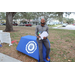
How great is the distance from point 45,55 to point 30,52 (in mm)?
791

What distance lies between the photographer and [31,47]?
335 centimetres

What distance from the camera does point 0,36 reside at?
5.24 metres

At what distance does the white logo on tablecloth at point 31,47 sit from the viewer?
3.25 m

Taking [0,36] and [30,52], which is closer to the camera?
[30,52]

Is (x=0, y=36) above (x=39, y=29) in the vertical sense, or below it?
below

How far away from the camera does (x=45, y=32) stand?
289cm

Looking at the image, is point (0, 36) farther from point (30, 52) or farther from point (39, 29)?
point (39, 29)

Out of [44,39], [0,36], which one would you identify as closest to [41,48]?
[44,39]

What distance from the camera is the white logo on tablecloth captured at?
3250 mm

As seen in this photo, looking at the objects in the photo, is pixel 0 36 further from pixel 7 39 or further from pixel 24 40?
pixel 24 40
